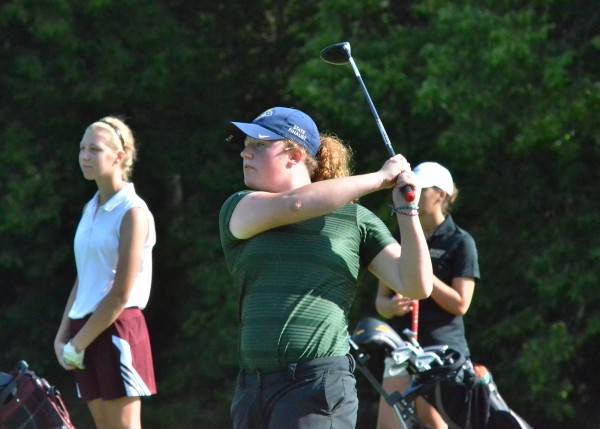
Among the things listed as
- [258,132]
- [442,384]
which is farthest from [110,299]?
[258,132]

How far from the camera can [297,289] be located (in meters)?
3.16

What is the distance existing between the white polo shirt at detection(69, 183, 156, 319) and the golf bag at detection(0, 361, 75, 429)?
34 centimetres

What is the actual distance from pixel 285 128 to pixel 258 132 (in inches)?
3.3

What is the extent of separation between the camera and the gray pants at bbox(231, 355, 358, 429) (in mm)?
3104

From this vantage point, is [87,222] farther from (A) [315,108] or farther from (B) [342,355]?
(A) [315,108]

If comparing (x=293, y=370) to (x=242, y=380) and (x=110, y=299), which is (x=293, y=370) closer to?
(x=242, y=380)

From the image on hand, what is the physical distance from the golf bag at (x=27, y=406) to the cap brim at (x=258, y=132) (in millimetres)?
2016

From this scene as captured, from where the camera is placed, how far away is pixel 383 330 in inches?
203

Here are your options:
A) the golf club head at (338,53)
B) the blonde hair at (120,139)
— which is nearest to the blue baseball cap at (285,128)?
the golf club head at (338,53)


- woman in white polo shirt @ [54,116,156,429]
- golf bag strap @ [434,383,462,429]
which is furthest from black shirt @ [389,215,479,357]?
woman in white polo shirt @ [54,116,156,429]

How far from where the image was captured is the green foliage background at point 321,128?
7945 millimetres

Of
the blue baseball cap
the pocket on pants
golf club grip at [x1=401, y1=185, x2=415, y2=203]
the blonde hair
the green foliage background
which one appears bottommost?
the green foliage background

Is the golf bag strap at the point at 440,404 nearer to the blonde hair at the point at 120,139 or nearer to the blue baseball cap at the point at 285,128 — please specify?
the blonde hair at the point at 120,139

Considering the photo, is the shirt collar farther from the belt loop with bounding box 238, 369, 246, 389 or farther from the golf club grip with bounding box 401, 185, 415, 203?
the golf club grip with bounding box 401, 185, 415, 203
